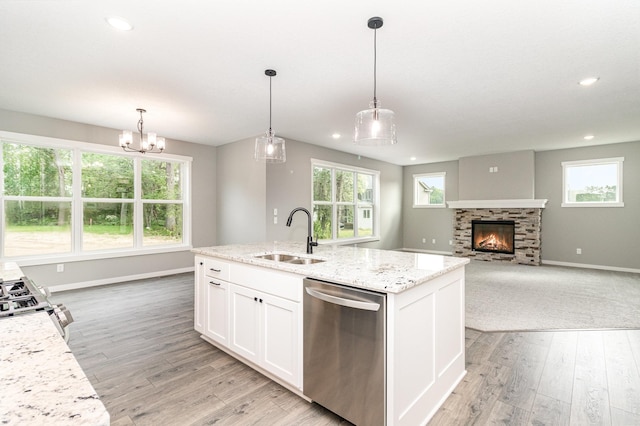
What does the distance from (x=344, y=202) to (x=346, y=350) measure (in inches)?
225

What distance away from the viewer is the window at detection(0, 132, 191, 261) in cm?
438

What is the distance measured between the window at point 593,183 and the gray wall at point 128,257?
773cm

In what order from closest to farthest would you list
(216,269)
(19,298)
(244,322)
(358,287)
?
(19,298) < (358,287) < (244,322) < (216,269)

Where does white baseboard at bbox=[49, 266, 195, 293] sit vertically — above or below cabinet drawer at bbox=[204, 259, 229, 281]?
below

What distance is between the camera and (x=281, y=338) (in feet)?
6.97

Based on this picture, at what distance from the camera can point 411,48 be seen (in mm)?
2637

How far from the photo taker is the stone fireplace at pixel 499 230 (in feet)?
22.8

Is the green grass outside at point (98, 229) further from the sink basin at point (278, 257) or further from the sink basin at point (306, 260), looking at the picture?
the sink basin at point (306, 260)

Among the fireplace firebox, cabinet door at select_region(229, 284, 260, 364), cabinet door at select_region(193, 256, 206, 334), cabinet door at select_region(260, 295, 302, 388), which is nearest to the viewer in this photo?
cabinet door at select_region(260, 295, 302, 388)

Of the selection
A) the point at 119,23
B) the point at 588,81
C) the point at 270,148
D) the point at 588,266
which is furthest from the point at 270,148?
the point at 588,266

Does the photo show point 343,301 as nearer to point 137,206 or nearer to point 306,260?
point 306,260

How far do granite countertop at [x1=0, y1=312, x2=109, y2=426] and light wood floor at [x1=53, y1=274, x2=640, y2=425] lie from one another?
1349 mm

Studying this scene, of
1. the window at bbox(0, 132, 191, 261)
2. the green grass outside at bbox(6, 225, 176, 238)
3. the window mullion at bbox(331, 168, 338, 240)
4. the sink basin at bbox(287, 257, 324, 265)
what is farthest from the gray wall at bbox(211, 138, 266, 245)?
the sink basin at bbox(287, 257, 324, 265)

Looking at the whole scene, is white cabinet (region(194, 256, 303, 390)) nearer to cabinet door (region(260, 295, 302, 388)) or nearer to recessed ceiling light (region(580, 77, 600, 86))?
cabinet door (region(260, 295, 302, 388))
